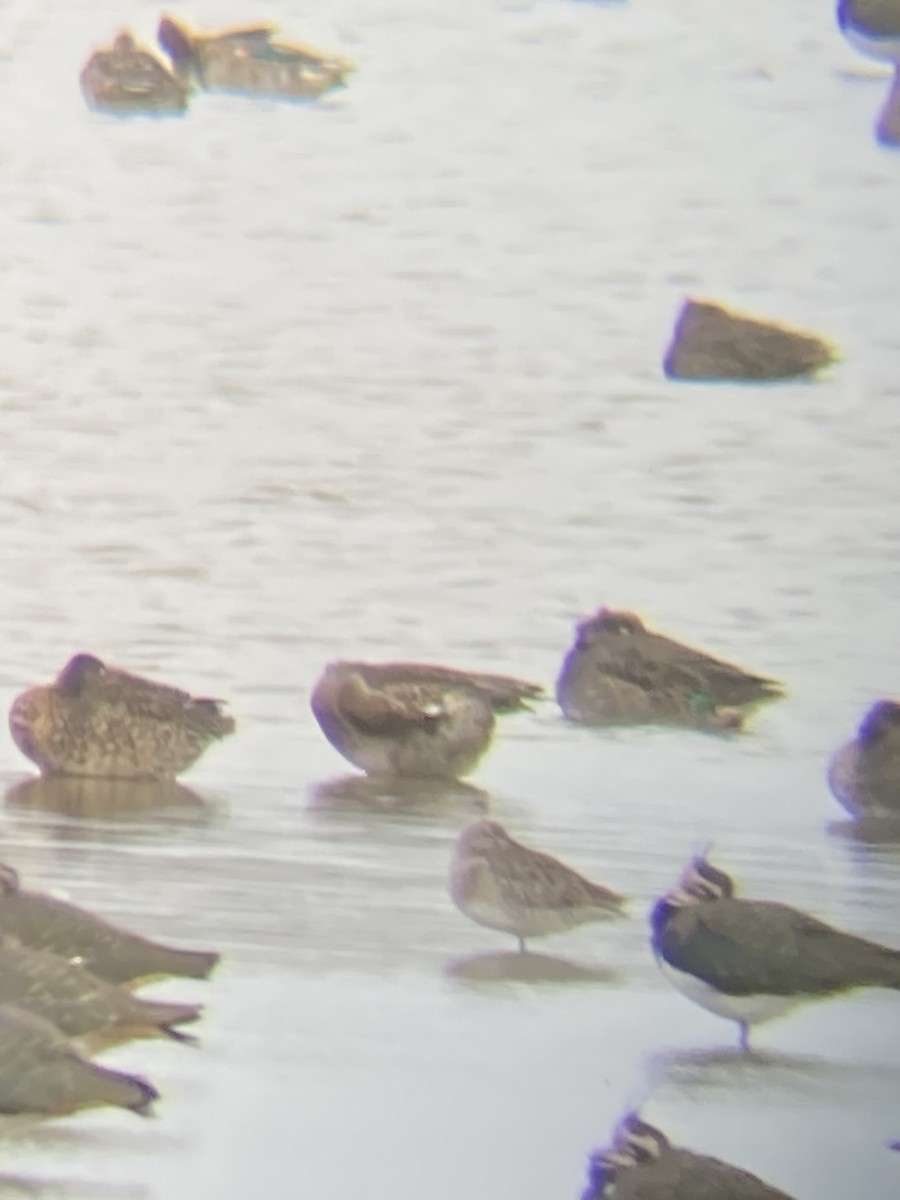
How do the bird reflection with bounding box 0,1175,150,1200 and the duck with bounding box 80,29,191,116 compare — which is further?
the duck with bounding box 80,29,191,116

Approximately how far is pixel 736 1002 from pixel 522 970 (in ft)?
0.74

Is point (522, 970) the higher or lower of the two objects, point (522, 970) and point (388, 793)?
the lower

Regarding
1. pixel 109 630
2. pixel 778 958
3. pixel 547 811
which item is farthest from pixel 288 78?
pixel 778 958

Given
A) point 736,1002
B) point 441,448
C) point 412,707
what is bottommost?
point 736,1002

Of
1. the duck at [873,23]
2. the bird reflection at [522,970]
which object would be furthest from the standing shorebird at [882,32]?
the bird reflection at [522,970]

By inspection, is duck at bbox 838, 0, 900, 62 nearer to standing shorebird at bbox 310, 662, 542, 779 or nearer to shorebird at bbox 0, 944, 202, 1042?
standing shorebird at bbox 310, 662, 542, 779

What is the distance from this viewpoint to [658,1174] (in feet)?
8.25

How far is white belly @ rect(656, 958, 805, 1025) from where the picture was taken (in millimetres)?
2564

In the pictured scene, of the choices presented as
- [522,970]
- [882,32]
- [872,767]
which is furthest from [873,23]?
[522,970]

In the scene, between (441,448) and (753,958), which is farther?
(441,448)

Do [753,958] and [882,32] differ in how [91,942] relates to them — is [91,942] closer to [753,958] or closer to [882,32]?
[753,958]

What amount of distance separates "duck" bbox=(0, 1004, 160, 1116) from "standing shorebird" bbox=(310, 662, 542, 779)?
1.38ft

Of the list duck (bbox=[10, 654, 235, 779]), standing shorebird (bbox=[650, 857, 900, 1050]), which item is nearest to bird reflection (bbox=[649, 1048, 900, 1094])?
standing shorebird (bbox=[650, 857, 900, 1050])

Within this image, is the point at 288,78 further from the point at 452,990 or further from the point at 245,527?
the point at 452,990
